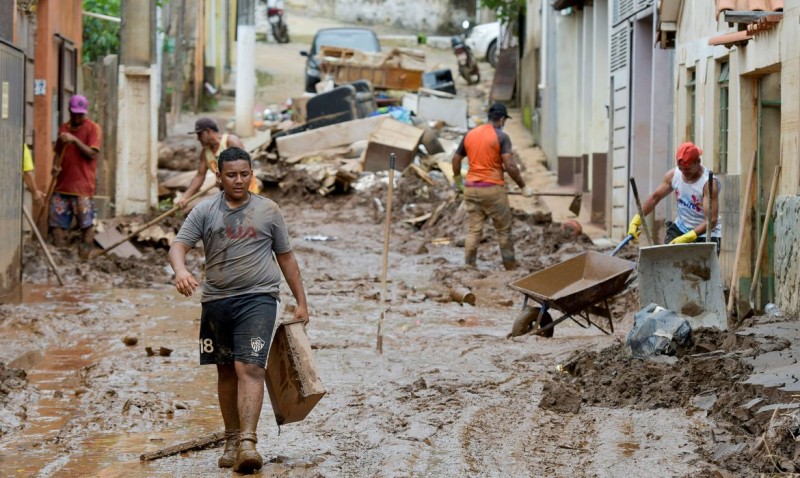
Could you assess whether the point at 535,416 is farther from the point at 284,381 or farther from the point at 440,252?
the point at 440,252

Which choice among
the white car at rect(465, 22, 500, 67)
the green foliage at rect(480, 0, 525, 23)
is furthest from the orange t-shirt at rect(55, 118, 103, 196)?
the white car at rect(465, 22, 500, 67)

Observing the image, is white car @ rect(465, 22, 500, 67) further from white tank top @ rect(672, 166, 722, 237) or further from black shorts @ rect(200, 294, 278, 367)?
black shorts @ rect(200, 294, 278, 367)

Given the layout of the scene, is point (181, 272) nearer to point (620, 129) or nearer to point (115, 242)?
point (115, 242)

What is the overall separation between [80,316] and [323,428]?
4723mm

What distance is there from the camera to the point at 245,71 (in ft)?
87.6

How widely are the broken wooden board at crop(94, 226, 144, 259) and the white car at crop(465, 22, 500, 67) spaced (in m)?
24.1

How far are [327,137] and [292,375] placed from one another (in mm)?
17774

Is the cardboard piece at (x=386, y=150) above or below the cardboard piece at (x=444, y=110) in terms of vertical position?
below

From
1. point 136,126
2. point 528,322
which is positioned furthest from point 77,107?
point 528,322

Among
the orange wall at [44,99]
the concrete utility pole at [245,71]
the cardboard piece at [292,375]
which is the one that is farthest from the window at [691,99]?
the concrete utility pole at [245,71]

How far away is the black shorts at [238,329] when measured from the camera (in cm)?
614

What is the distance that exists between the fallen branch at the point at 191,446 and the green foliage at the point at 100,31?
1986 cm

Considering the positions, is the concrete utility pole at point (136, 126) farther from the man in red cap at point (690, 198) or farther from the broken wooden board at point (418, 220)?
the man in red cap at point (690, 198)

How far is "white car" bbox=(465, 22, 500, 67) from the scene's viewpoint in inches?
1494
